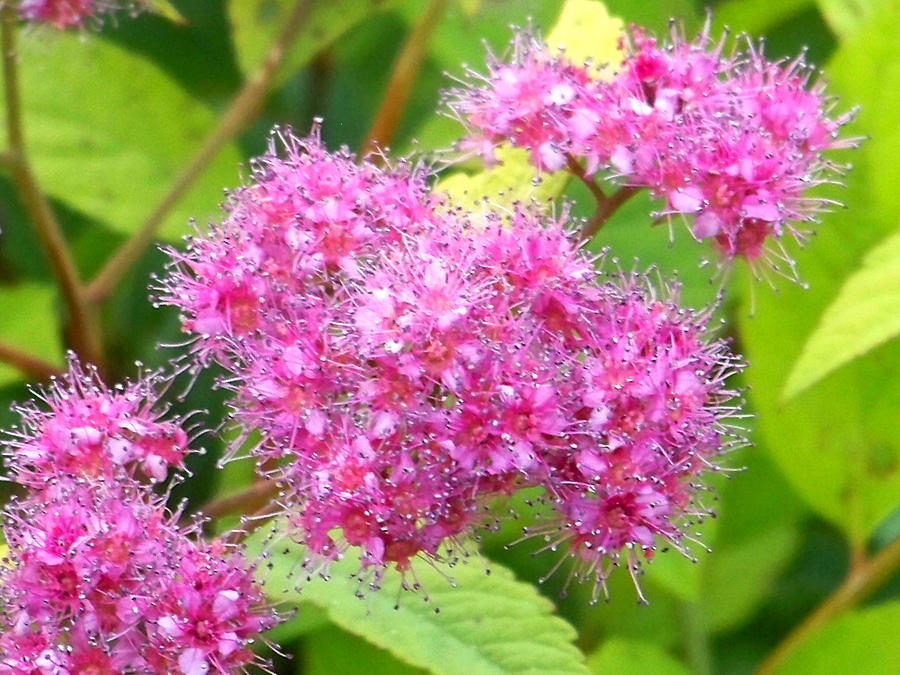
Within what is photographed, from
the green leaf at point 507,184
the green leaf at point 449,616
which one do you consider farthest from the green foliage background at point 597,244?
the green leaf at point 507,184

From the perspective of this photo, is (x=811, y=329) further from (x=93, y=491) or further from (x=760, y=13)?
(x=93, y=491)

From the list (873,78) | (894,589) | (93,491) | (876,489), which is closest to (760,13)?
(873,78)

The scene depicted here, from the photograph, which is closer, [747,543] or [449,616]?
[449,616]

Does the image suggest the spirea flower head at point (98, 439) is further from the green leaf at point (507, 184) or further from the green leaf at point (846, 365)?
the green leaf at point (846, 365)

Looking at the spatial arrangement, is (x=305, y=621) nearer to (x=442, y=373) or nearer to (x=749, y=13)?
(x=442, y=373)

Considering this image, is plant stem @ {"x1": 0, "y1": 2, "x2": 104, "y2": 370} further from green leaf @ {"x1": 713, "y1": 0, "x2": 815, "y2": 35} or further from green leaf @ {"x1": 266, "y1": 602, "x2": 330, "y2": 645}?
green leaf @ {"x1": 713, "y1": 0, "x2": 815, "y2": 35}

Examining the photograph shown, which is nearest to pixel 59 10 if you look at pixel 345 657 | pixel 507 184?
pixel 507 184
